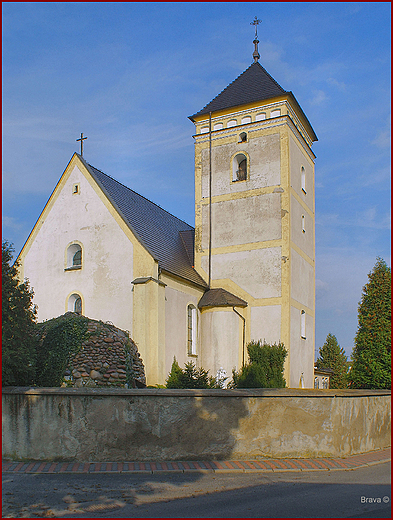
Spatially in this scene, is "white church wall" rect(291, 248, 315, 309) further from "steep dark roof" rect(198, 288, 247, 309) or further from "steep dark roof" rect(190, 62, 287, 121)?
"steep dark roof" rect(190, 62, 287, 121)

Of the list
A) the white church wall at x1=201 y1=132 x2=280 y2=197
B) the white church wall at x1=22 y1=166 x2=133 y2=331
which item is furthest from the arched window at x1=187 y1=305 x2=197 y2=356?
the white church wall at x1=201 y1=132 x2=280 y2=197

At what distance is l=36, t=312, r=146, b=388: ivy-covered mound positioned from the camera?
1372cm

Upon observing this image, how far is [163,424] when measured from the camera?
9812mm

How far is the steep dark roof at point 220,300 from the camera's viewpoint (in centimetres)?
2297

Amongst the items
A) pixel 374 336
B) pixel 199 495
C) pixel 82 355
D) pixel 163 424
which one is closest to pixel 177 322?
pixel 82 355

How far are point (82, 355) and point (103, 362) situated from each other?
26.4 inches

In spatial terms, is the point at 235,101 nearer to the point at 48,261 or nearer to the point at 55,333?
the point at 48,261

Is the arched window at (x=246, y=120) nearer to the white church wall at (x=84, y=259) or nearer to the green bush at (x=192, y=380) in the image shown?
the white church wall at (x=84, y=259)

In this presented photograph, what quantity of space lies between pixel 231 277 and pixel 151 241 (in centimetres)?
472

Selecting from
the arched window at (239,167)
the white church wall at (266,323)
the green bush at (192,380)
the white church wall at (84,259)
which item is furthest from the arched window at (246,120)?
the green bush at (192,380)

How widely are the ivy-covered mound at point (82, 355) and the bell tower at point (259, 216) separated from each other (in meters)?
8.25

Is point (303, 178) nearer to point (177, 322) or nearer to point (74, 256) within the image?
point (177, 322)

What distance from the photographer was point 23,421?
387 inches

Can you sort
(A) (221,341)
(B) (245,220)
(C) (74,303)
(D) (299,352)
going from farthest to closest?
(B) (245,220) → (D) (299,352) → (A) (221,341) → (C) (74,303)
